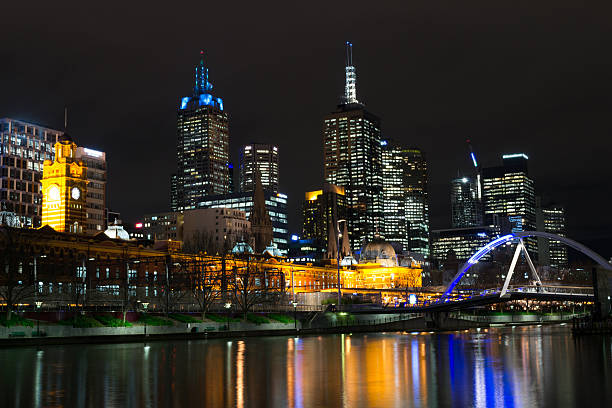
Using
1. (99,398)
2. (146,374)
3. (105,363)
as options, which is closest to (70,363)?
(105,363)

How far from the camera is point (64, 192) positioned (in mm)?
193750

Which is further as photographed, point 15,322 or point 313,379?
point 15,322

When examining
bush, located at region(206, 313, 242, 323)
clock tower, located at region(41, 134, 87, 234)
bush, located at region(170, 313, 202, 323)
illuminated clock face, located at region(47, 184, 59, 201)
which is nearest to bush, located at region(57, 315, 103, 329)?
bush, located at region(170, 313, 202, 323)

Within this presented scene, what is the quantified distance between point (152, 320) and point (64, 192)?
112m

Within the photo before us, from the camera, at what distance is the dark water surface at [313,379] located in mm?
28562

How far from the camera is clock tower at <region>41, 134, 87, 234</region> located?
192m

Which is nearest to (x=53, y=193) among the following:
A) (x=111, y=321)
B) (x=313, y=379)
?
(x=111, y=321)

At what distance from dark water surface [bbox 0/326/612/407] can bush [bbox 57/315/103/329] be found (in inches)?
1039

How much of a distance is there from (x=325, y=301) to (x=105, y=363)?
108689 mm

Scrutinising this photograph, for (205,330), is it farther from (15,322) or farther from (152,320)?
(15,322)

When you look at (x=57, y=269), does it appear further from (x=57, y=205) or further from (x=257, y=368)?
(x=257, y=368)

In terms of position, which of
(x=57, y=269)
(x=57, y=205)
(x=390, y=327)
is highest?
(x=57, y=205)

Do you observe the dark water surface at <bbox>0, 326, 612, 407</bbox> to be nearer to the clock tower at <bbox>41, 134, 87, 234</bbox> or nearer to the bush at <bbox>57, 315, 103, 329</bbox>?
the bush at <bbox>57, 315, 103, 329</bbox>

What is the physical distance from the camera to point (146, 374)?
39.6 meters
